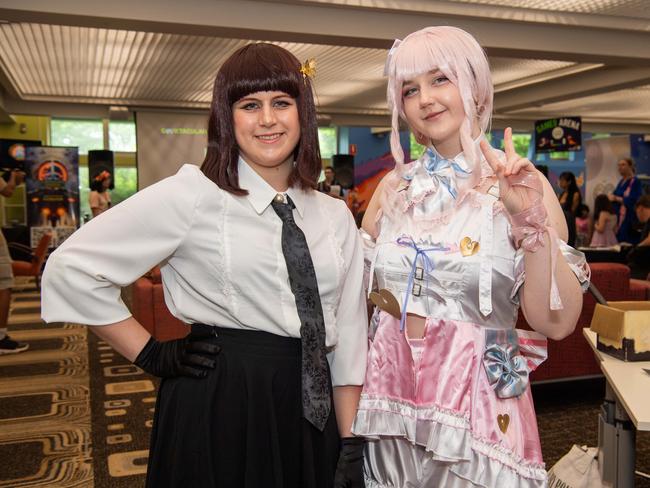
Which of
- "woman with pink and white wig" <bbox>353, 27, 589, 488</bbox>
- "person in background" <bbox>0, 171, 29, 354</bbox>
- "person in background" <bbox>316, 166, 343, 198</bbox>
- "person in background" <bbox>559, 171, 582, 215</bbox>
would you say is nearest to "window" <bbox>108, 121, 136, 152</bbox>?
"person in background" <bbox>316, 166, 343, 198</bbox>

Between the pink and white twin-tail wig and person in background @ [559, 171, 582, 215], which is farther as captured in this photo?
person in background @ [559, 171, 582, 215]

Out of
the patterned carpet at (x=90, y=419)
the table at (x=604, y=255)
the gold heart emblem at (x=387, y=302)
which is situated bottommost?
the patterned carpet at (x=90, y=419)

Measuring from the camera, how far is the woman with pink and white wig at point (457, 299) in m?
1.43

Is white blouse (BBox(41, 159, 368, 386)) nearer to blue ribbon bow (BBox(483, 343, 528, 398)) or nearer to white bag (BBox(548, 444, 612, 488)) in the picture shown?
blue ribbon bow (BBox(483, 343, 528, 398))

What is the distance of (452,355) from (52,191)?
38.1 ft

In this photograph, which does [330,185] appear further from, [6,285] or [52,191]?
[6,285]

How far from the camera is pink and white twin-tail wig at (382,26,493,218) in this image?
1.49 metres

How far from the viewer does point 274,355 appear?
1.46 metres

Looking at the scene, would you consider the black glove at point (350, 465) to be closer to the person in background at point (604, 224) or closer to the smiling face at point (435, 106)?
the smiling face at point (435, 106)

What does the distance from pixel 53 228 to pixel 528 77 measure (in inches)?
358

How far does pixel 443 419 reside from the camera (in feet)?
4.83

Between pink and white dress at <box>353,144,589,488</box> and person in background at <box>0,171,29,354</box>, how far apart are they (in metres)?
4.42

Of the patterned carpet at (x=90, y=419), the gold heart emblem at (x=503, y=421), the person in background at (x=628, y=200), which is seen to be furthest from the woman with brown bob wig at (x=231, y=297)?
the person in background at (x=628, y=200)

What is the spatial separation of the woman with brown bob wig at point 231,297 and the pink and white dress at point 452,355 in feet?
0.47
